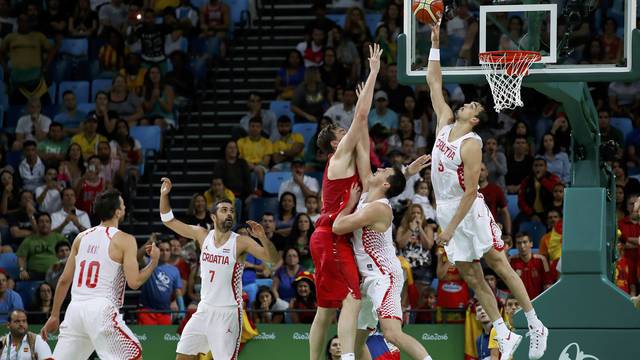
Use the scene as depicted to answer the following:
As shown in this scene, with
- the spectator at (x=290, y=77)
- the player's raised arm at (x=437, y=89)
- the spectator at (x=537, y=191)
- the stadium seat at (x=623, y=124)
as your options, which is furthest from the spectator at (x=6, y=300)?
the stadium seat at (x=623, y=124)

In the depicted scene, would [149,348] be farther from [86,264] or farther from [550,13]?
[550,13]

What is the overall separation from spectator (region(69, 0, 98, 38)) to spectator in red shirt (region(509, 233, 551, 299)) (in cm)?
997

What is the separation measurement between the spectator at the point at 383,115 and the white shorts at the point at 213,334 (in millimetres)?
7001

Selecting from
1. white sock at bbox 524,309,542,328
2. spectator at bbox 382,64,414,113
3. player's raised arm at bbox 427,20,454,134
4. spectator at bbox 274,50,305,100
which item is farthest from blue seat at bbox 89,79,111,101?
white sock at bbox 524,309,542,328

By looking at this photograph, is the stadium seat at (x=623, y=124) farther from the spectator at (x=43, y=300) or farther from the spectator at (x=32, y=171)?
the spectator at (x=32, y=171)

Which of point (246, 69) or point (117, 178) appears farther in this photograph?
point (246, 69)

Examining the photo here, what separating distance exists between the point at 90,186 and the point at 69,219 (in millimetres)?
842

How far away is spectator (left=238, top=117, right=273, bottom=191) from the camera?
20.5m

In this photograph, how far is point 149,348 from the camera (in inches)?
672

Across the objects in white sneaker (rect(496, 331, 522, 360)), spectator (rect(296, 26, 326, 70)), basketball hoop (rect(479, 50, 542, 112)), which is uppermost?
spectator (rect(296, 26, 326, 70))

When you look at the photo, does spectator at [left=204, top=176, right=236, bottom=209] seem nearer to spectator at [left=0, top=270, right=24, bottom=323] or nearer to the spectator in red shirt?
spectator at [left=0, top=270, right=24, bottom=323]

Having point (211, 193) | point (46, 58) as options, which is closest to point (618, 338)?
point (211, 193)

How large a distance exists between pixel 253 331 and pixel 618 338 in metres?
4.86

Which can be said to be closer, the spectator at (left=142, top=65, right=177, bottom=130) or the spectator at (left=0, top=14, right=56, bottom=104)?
the spectator at (left=142, top=65, right=177, bottom=130)
